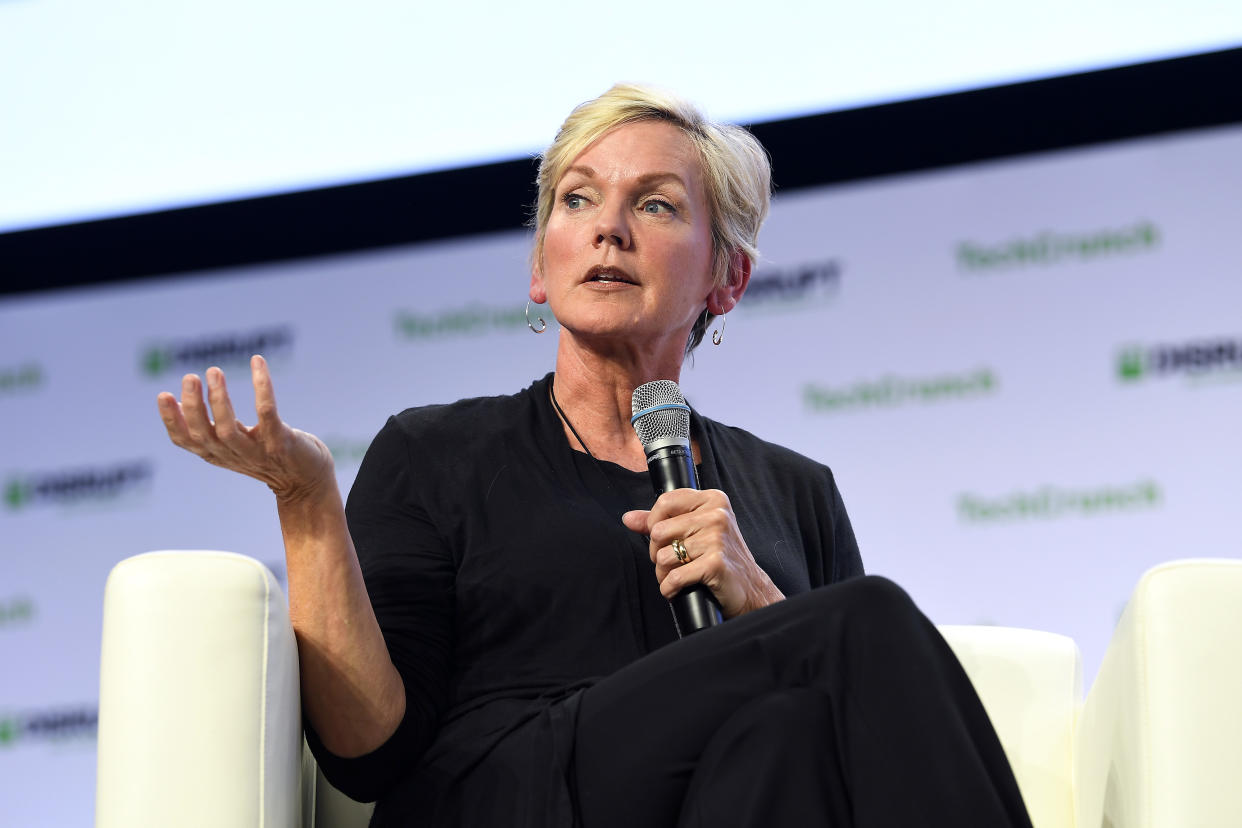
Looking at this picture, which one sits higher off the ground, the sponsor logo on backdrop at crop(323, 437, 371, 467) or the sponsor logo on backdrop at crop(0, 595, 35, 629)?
the sponsor logo on backdrop at crop(323, 437, 371, 467)

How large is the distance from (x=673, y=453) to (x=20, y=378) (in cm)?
259

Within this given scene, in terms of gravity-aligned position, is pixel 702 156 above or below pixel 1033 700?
above

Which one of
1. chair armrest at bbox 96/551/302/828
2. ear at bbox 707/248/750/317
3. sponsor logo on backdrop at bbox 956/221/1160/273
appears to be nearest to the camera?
chair armrest at bbox 96/551/302/828

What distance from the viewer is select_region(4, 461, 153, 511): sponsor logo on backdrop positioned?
A: 125 inches

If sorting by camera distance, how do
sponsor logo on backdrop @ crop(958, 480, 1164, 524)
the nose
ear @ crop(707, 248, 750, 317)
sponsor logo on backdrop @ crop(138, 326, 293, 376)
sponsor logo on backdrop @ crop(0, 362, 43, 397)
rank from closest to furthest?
the nose < ear @ crop(707, 248, 750, 317) < sponsor logo on backdrop @ crop(958, 480, 1164, 524) < sponsor logo on backdrop @ crop(138, 326, 293, 376) < sponsor logo on backdrop @ crop(0, 362, 43, 397)

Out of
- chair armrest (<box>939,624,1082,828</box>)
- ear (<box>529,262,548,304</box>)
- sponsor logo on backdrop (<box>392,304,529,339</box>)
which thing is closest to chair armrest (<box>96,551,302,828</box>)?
ear (<box>529,262,548,304</box>)

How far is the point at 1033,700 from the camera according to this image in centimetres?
143

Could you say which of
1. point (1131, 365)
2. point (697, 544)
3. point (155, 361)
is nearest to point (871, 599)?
point (697, 544)

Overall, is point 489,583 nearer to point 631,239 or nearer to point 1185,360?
point 631,239

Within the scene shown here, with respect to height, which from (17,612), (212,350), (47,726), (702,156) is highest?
(702,156)

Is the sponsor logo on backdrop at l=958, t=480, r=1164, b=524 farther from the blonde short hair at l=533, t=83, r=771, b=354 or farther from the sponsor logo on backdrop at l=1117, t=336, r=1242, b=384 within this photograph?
the blonde short hair at l=533, t=83, r=771, b=354

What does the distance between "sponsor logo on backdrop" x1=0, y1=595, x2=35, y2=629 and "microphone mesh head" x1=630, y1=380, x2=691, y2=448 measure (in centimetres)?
236

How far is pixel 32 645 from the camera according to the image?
10.3 ft

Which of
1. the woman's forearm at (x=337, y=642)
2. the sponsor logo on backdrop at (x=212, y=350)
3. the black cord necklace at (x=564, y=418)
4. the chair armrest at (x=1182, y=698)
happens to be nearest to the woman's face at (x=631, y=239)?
the black cord necklace at (x=564, y=418)
